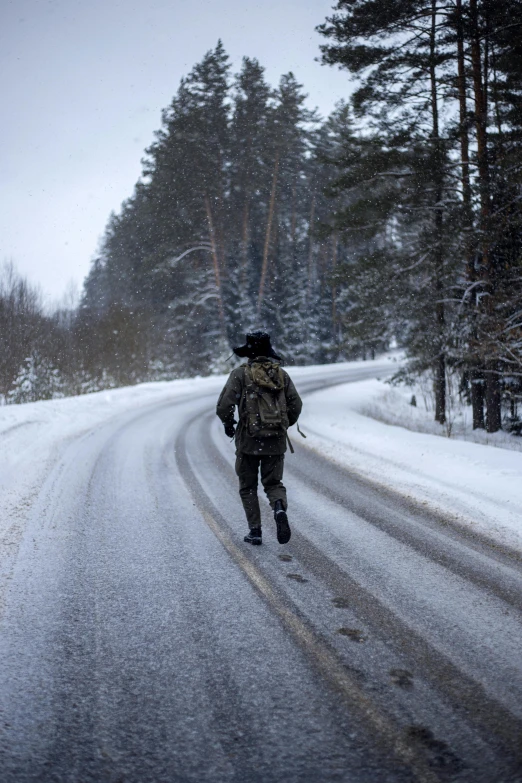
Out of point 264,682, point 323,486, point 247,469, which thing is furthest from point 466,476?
point 264,682

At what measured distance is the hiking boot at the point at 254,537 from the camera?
5.15m

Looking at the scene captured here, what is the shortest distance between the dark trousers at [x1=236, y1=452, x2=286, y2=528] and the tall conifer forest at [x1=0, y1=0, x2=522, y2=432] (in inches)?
305

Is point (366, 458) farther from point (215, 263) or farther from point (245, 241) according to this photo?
point (245, 241)

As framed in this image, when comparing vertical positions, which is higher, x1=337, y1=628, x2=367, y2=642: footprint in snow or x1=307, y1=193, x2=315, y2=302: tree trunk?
x1=307, y1=193, x2=315, y2=302: tree trunk

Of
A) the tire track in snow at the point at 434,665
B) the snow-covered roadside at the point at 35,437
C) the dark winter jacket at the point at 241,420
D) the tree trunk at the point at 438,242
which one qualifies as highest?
the tree trunk at the point at 438,242

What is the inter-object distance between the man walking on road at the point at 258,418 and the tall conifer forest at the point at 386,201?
768 centimetres

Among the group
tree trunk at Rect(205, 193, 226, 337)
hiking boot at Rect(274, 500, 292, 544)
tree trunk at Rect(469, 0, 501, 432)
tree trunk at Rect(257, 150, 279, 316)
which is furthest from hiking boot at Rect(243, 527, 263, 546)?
tree trunk at Rect(257, 150, 279, 316)

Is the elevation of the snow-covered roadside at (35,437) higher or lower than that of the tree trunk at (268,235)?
lower

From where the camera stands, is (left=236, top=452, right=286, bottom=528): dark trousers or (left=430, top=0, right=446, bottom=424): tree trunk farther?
(left=430, top=0, right=446, bottom=424): tree trunk

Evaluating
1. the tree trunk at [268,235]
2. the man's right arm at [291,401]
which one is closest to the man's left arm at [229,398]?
the man's right arm at [291,401]

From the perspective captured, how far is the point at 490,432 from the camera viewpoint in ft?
45.3

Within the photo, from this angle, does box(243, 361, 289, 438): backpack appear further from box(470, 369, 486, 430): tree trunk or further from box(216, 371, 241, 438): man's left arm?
box(470, 369, 486, 430): tree trunk

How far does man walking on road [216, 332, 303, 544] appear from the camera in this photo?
5168 mm

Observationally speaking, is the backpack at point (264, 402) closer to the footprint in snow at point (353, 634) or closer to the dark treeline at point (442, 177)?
the footprint in snow at point (353, 634)
